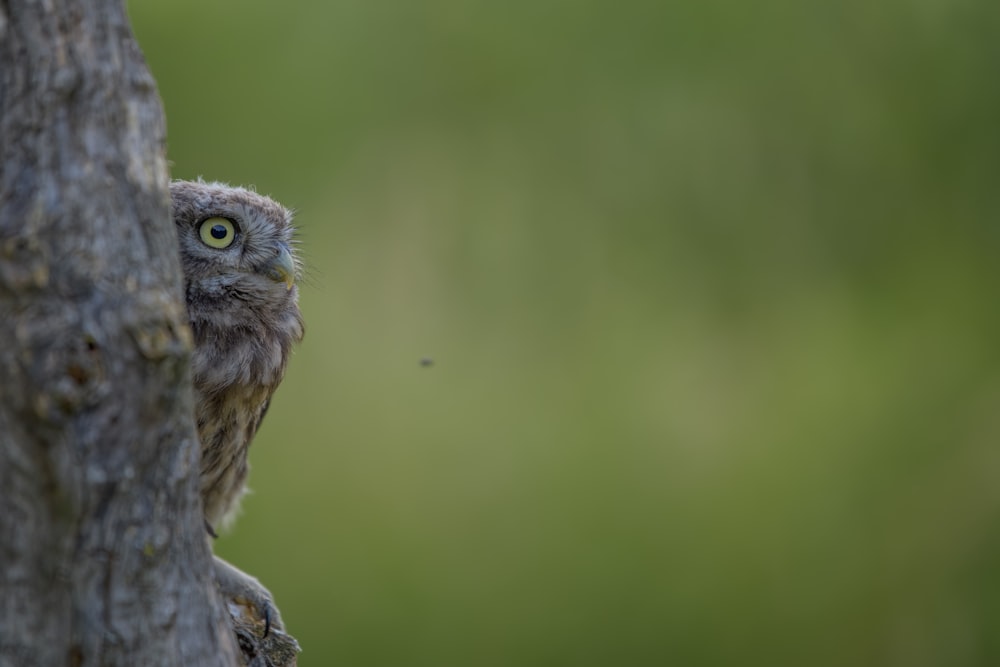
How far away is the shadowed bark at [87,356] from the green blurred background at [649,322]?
3.81m

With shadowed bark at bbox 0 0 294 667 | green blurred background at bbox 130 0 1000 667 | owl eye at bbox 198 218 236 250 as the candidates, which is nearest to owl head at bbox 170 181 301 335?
owl eye at bbox 198 218 236 250

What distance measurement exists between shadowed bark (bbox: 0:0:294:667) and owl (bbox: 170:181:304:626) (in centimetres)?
95

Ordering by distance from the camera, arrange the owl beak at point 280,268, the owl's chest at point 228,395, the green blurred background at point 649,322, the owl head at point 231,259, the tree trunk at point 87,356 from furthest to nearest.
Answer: the green blurred background at point 649,322
the owl beak at point 280,268
the owl head at point 231,259
the owl's chest at point 228,395
the tree trunk at point 87,356

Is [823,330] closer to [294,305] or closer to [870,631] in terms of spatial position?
[870,631]

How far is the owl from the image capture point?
98.1 inches

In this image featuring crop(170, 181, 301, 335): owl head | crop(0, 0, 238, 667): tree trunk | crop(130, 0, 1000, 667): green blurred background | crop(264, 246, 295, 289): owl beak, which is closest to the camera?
crop(0, 0, 238, 667): tree trunk

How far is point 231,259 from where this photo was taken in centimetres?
263

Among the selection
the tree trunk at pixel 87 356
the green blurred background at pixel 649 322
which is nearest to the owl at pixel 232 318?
the tree trunk at pixel 87 356

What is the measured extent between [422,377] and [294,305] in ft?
8.51

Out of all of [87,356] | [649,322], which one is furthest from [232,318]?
[649,322]

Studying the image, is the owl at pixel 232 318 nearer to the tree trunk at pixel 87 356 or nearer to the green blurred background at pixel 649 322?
the tree trunk at pixel 87 356

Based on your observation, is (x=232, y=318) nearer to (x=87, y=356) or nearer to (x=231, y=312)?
(x=231, y=312)

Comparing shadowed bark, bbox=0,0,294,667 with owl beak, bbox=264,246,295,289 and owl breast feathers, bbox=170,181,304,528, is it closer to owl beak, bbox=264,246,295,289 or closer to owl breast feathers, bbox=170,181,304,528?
owl breast feathers, bbox=170,181,304,528

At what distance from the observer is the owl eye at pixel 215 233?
8.68 ft
